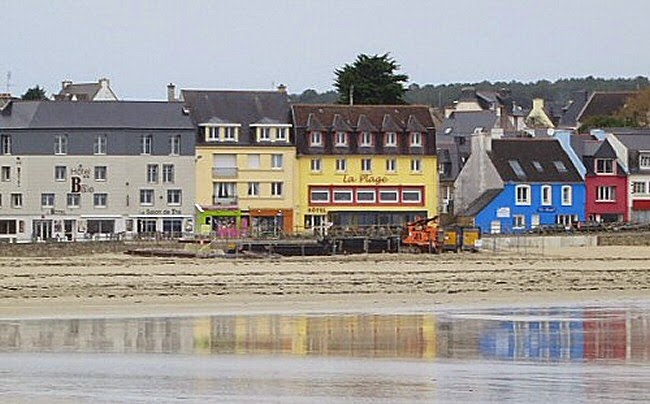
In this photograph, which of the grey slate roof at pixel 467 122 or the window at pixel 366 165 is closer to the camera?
the window at pixel 366 165

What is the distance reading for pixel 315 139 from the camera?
72688 millimetres

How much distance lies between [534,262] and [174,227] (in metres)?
22.9

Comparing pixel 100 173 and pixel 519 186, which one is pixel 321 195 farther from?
pixel 100 173

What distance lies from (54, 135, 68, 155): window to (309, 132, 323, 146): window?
12520mm

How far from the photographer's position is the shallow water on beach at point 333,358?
1875 centimetres

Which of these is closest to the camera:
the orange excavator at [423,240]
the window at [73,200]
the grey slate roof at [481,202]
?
the orange excavator at [423,240]

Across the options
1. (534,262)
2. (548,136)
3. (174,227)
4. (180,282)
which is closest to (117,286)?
(180,282)

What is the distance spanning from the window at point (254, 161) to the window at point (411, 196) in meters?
7.71

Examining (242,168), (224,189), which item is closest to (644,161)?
(242,168)

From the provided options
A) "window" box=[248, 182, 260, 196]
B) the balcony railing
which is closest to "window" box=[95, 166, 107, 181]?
the balcony railing

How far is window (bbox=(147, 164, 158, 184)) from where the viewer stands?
231 ft

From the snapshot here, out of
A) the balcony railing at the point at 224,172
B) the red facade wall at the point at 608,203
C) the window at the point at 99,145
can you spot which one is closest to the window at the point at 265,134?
the balcony railing at the point at 224,172

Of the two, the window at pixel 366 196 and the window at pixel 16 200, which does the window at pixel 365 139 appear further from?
the window at pixel 16 200

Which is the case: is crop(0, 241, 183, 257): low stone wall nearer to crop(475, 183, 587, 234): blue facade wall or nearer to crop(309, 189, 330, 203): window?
crop(309, 189, 330, 203): window
